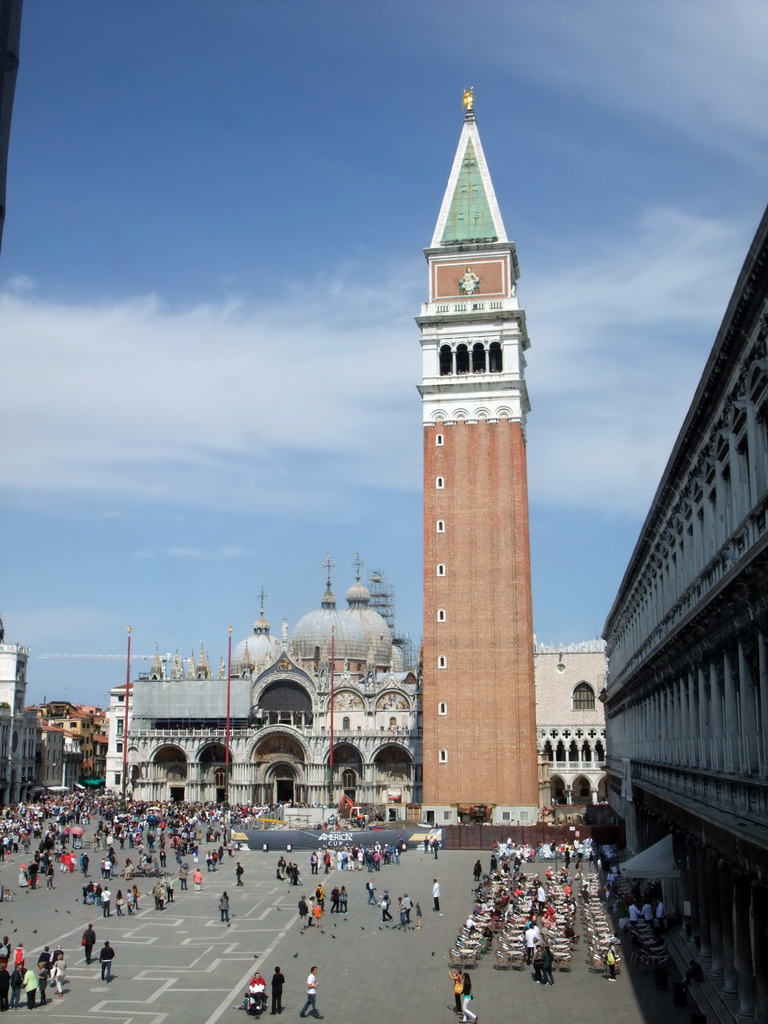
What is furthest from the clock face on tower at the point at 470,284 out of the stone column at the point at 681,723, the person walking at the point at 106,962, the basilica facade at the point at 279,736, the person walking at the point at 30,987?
the person walking at the point at 30,987

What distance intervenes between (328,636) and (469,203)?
1840 inches

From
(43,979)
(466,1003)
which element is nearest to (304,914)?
(43,979)

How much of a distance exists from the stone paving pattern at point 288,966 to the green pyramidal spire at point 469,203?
45.9m

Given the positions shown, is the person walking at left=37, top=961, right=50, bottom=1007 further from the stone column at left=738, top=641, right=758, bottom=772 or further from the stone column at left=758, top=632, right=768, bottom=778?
the stone column at left=758, top=632, right=768, bottom=778

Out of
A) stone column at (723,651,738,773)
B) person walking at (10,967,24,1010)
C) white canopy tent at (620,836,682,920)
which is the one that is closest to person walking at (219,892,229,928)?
person walking at (10,967,24,1010)

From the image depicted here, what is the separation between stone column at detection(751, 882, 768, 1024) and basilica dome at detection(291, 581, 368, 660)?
86.4 meters

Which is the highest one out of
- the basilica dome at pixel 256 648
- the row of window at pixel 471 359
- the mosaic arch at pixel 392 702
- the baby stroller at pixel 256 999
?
the row of window at pixel 471 359

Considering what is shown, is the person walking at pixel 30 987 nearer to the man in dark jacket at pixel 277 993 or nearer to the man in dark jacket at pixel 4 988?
the man in dark jacket at pixel 4 988

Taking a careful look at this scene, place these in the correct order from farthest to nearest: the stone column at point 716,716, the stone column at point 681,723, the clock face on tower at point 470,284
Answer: the clock face on tower at point 470,284 → the stone column at point 681,723 → the stone column at point 716,716

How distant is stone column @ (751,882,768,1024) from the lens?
18.7m

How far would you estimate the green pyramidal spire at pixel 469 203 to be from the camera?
74.1m

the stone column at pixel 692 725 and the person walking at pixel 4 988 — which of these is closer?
the person walking at pixel 4 988

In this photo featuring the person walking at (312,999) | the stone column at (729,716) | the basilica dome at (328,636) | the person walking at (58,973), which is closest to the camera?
the stone column at (729,716)

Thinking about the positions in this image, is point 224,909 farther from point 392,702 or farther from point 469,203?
point 392,702
